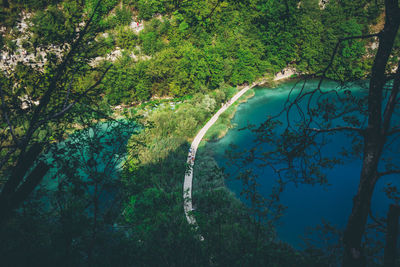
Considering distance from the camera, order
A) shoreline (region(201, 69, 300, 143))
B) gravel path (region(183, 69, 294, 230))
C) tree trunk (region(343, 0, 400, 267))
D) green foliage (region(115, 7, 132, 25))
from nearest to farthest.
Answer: tree trunk (region(343, 0, 400, 267)) < gravel path (region(183, 69, 294, 230)) < shoreline (region(201, 69, 300, 143)) < green foliage (region(115, 7, 132, 25))

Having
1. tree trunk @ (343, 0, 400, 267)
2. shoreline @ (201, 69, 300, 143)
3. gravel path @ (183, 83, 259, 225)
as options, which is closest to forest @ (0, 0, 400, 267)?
tree trunk @ (343, 0, 400, 267)

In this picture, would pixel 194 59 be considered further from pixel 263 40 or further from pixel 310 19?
pixel 310 19

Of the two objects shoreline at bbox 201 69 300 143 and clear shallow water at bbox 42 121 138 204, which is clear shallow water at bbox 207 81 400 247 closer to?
shoreline at bbox 201 69 300 143

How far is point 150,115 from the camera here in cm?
2083

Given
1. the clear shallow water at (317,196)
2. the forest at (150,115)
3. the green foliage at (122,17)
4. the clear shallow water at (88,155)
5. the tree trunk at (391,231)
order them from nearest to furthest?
1. the tree trunk at (391,231)
2. the forest at (150,115)
3. the clear shallow water at (88,155)
4. the clear shallow water at (317,196)
5. the green foliage at (122,17)

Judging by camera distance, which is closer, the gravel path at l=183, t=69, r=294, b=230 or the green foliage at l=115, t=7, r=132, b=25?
the gravel path at l=183, t=69, r=294, b=230

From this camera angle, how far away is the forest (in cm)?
468

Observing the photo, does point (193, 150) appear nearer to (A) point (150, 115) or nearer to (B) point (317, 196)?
(A) point (150, 115)

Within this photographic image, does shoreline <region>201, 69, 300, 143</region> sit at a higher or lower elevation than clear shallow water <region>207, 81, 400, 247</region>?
higher

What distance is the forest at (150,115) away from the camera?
15.4 ft

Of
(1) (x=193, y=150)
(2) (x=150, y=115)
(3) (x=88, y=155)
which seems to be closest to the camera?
(3) (x=88, y=155)

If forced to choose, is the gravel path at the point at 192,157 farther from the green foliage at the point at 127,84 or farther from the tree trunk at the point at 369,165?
the tree trunk at the point at 369,165

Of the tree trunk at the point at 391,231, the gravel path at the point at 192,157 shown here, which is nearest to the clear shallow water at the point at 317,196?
the gravel path at the point at 192,157

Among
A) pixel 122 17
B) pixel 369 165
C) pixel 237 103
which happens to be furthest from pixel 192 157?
pixel 122 17
